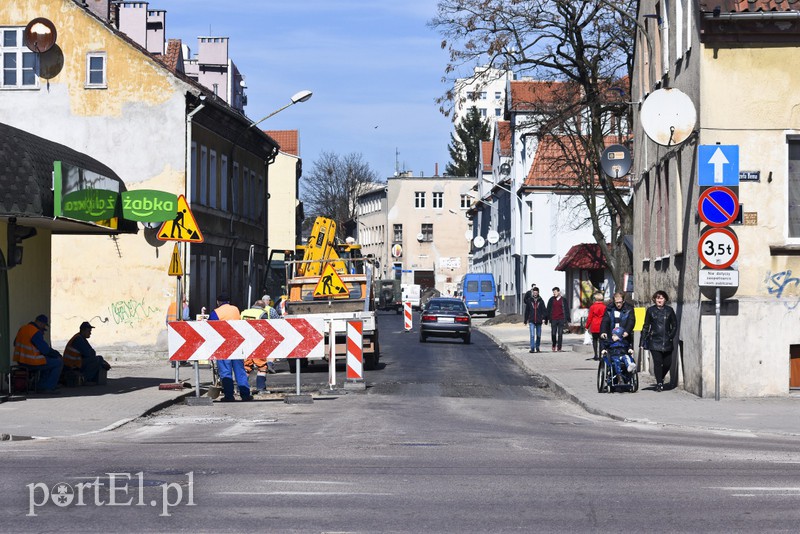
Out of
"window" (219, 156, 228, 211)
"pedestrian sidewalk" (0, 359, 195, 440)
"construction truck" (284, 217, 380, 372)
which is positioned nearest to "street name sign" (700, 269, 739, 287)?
"pedestrian sidewalk" (0, 359, 195, 440)

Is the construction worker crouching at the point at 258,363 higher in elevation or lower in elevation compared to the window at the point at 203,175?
lower

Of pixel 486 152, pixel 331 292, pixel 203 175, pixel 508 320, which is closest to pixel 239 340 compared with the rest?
pixel 331 292

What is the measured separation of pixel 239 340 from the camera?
70.1 ft

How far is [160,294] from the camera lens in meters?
36.4

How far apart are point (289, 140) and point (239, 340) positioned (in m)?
66.8

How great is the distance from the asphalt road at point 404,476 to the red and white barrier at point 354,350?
5055 mm

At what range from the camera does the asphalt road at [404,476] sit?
Result: 8.66m

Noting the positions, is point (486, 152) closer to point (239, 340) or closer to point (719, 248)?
point (239, 340)

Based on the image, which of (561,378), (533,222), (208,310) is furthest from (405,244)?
(561,378)

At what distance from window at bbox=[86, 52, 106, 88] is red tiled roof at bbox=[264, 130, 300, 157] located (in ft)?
159

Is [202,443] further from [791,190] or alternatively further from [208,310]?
[208,310]

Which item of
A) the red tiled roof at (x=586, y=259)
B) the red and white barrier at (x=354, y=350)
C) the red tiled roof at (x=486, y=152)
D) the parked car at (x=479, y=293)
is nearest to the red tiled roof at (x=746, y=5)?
the red and white barrier at (x=354, y=350)

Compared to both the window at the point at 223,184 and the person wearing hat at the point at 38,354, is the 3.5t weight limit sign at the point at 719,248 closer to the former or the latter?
the person wearing hat at the point at 38,354

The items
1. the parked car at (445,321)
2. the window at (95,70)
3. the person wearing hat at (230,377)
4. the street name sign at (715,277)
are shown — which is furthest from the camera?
the parked car at (445,321)
